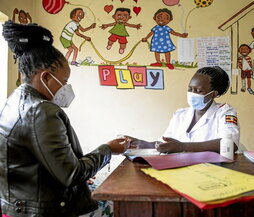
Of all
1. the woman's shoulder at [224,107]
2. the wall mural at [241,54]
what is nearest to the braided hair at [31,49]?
the woman's shoulder at [224,107]

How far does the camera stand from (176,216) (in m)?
0.79

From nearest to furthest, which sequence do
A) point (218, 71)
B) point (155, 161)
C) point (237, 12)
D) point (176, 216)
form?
point (176, 216) → point (155, 161) → point (218, 71) → point (237, 12)

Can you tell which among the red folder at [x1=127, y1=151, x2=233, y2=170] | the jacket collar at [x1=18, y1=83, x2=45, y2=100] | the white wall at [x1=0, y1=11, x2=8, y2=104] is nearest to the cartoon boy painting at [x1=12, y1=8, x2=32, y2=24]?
the white wall at [x1=0, y1=11, x2=8, y2=104]

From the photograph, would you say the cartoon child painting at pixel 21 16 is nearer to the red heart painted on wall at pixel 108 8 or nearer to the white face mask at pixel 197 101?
the red heart painted on wall at pixel 108 8

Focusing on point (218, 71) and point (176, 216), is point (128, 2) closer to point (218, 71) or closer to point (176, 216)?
point (218, 71)

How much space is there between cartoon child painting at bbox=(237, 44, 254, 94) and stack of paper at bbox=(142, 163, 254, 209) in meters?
1.79

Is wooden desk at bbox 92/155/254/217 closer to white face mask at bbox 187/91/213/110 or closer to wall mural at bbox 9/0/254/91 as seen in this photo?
white face mask at bbox 187/91/213/110

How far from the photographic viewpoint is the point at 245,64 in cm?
253

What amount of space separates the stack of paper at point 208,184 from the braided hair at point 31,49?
56 cm

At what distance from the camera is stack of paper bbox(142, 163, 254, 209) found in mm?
660

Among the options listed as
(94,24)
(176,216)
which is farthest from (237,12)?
(176,216)

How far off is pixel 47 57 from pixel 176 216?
0.73 m

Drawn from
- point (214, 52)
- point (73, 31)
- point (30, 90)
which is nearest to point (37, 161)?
point (30, 90)

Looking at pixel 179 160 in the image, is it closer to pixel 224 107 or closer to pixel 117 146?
pixel 117 146
